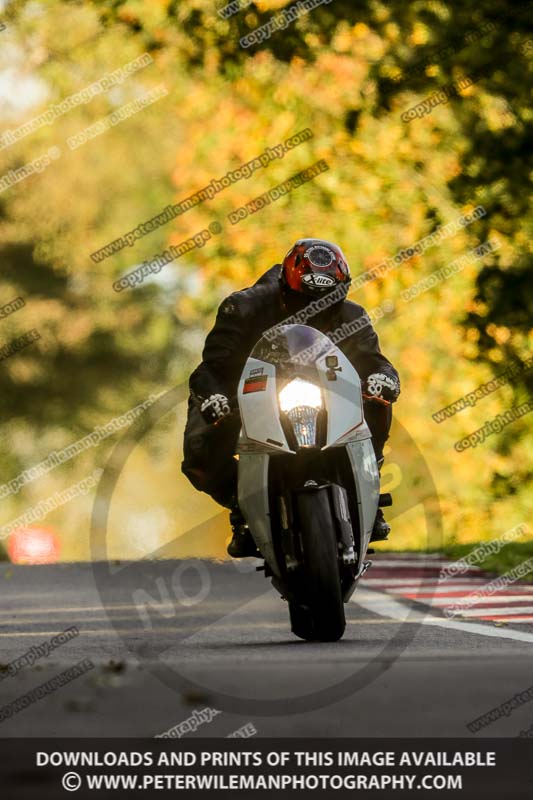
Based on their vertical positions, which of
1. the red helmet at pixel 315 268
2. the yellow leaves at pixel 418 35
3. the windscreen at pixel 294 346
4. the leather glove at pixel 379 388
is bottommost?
the leather glove at pixel 379 388

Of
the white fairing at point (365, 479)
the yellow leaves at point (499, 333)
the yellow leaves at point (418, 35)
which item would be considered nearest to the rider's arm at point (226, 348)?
the white fairing at point (365, 479)

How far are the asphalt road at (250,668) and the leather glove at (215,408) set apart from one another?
43.1 inches

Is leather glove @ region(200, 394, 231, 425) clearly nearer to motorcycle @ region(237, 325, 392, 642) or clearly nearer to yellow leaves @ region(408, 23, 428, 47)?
motorcycle @ region(237, 325, 392, 642)

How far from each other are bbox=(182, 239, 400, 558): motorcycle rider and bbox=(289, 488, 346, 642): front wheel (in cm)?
60

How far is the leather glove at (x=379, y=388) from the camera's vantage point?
9289 mm

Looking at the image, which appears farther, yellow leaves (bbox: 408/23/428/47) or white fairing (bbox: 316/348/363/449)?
yellow leaves (bbox: 408/23/428/47)

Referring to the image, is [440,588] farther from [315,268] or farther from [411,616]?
[315,268]

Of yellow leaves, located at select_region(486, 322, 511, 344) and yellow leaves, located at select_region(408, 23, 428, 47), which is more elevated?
yellow leaves, located at select_region(408, 23, 428, 47)

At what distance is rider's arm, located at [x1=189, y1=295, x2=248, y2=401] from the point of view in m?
9.48

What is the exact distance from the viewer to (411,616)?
37.5ft

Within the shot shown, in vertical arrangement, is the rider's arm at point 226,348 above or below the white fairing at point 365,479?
above

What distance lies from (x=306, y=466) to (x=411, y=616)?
273 centimetres
